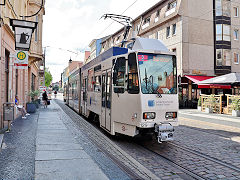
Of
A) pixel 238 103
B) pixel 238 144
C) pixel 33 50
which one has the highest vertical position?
pixel 33 50

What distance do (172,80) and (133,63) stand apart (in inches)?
53.3

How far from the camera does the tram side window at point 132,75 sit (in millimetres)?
6336

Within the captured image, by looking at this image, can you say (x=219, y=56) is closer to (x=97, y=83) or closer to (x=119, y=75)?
(x=97, y=83)

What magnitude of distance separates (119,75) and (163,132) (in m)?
2.19

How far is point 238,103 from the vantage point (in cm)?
1523

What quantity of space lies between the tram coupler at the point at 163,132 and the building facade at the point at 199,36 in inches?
719

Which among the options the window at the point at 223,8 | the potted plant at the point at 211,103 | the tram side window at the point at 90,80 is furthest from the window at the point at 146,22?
the tram side window at the point at 90,80

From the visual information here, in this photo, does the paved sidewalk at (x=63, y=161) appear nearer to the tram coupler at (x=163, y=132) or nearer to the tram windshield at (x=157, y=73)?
the tram coupler at (x=163, y=132)

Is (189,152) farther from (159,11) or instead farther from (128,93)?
(159,11)

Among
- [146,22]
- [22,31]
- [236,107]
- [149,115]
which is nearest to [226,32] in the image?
[146,22]

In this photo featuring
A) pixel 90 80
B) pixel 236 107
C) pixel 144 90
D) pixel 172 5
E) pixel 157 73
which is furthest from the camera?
pixel 172 5

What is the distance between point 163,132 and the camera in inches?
241

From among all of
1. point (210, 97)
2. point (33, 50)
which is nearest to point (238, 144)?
point (210, 97)

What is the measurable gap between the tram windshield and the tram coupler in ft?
3.27
